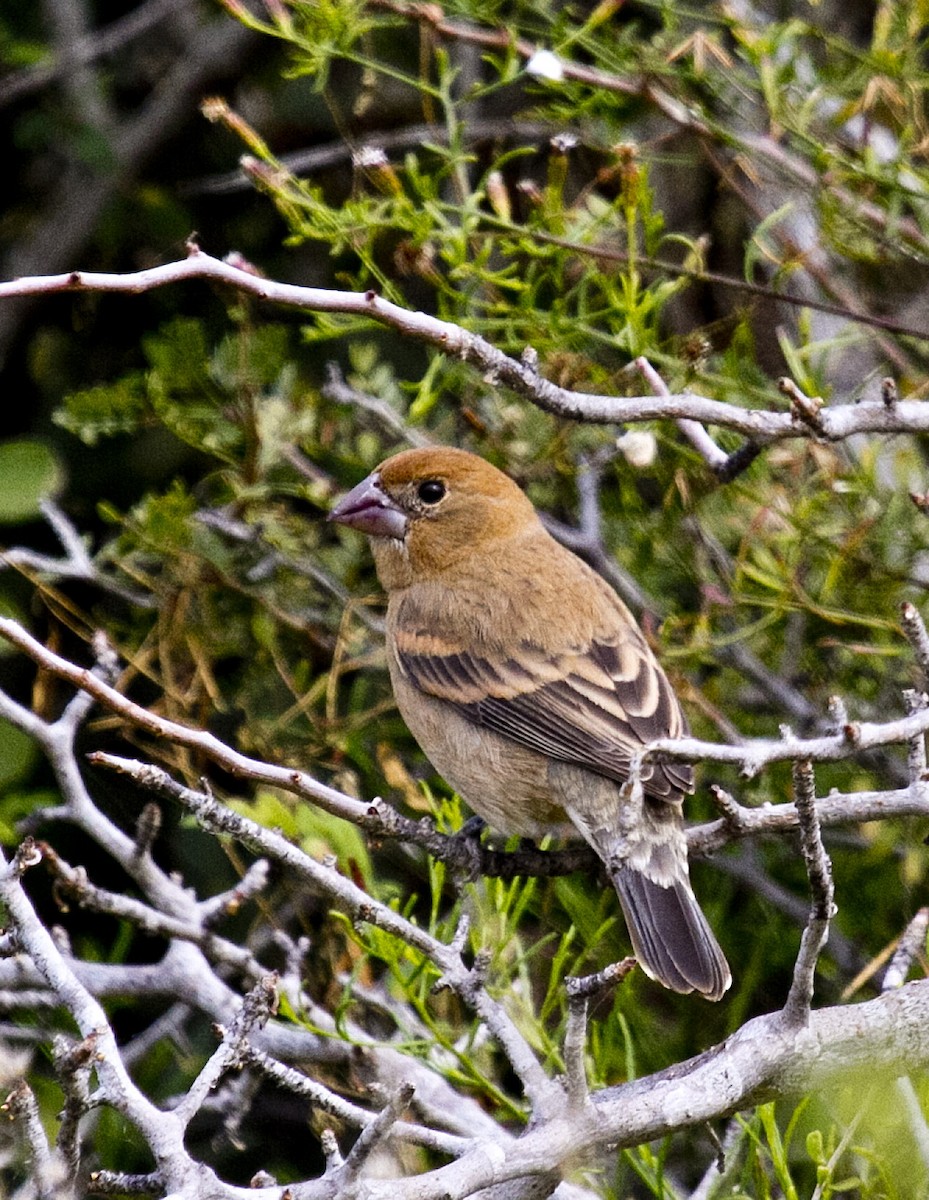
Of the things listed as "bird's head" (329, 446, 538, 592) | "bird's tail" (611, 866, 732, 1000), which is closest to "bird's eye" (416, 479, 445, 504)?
"bird's head" (329, 446, 538, 592)

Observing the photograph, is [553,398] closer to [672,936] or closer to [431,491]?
[672,936]

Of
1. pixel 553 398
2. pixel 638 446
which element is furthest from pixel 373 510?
pixel 553 398

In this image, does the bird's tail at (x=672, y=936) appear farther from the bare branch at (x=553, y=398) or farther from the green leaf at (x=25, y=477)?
the green leaf at (x=25, y=477)

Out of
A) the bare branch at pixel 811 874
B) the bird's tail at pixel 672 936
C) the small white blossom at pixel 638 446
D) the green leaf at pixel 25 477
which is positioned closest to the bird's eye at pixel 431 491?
the small white blossom at pixel 638 446

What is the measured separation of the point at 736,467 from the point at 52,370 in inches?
122

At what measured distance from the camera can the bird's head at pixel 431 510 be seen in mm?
4242

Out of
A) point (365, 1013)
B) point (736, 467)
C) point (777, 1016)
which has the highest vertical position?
point (736, 467)

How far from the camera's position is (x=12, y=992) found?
3496mm

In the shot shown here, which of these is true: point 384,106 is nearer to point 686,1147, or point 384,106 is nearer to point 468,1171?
point 686,1147

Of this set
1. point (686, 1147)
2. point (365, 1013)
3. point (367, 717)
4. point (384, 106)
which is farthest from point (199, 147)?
point (686, 1147)

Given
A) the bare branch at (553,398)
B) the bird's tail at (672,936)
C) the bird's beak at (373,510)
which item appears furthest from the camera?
the bird's beak at (373,510)

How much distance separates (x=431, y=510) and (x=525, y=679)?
601 millimetres

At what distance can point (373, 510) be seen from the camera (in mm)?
4242

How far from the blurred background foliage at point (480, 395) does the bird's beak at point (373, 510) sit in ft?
0.66
